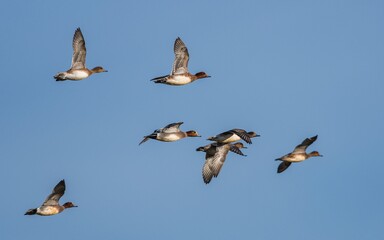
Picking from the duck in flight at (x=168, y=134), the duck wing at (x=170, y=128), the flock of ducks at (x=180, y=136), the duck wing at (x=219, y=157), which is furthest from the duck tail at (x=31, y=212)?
the duck wing at (x=219, y=157)

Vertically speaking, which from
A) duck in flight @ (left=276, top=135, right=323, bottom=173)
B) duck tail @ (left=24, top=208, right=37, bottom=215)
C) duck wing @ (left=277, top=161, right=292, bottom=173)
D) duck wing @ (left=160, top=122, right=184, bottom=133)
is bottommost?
duck tail @ (left=24, top=208, right=37, bottom=215)

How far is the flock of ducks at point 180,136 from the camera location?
5272 centimetres

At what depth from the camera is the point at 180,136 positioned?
53344mm

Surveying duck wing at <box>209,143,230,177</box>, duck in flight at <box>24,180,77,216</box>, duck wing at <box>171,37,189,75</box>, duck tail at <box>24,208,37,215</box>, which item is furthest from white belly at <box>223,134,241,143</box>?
duck tail at <box>24,208,37,215</box>

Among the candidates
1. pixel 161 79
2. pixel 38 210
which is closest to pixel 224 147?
pixel 161 79

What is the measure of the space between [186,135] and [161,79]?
2.74m

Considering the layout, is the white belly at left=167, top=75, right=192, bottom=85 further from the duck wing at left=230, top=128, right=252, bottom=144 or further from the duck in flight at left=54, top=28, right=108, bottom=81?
the duck in flight at left=54, top=28, right=108, bottom=81

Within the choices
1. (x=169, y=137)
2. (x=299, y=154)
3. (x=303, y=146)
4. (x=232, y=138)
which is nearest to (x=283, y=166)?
(x=299, y=154)

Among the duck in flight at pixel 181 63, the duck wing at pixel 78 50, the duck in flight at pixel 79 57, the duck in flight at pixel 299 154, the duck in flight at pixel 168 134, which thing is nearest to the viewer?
the duck in flight at pixel 168 134

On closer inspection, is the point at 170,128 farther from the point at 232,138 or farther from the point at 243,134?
the point at 243,134

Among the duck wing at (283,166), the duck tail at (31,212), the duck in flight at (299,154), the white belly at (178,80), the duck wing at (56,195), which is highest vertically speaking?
the white belly at (178,80)

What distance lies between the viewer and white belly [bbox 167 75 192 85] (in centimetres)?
5266

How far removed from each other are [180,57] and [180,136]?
3.14m

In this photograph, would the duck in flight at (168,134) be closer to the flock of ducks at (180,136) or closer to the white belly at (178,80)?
the flock of ducks at (180,136)
